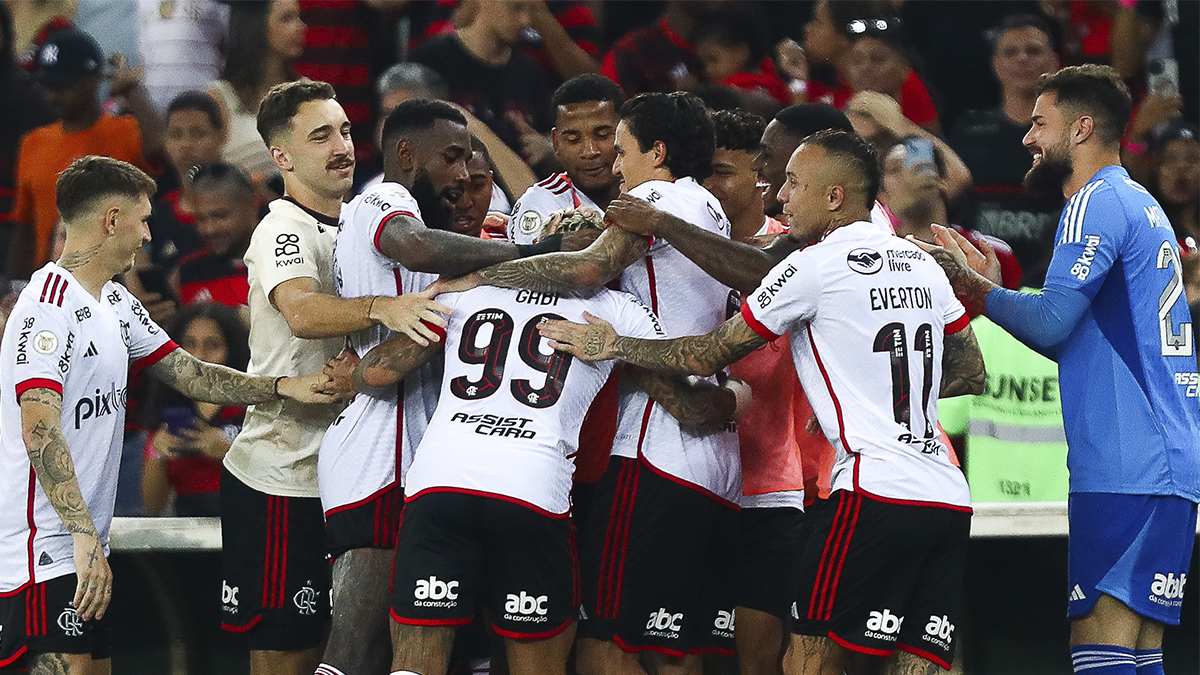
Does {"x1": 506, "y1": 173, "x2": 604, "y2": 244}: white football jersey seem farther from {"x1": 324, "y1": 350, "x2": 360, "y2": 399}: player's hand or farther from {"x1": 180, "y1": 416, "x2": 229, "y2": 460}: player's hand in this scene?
{"x1": 180, "y1": 416, "x2": 229, "y2": 460}: player's hand

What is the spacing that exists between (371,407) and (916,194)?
11.1 ft

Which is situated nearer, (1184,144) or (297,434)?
(297,434)

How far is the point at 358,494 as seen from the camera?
4.98 m

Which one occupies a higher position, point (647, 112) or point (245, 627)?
point (647, 112)

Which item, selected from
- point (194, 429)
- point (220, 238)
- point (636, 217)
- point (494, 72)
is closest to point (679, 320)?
point (636, 217)

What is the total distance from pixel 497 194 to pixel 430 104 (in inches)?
65.7

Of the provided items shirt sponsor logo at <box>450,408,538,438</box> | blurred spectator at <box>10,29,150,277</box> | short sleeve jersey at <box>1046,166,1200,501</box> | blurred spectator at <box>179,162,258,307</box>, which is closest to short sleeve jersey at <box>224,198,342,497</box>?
shirt sponsor logo at <box>450,408,538,438</box>

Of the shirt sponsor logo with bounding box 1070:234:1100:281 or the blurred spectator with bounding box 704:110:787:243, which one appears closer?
the shirt sponsor logo with bounding box 1070:234:1100:281

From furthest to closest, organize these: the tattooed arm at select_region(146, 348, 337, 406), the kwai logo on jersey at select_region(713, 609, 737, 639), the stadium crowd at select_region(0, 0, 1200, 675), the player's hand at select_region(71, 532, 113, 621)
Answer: the kwai logo on jersey at select_region(713, 609, 737, 639), the tattooed arm at select_region(146, 348, 337, 406), the player's hand at select_region(71, 532, 113, 621), the stadium crowd at select_region(0, 0, 1200, 675)

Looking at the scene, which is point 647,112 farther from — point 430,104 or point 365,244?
point 365,244

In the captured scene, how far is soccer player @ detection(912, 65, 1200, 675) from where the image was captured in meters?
4.93

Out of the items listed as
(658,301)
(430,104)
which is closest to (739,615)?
(658,301)

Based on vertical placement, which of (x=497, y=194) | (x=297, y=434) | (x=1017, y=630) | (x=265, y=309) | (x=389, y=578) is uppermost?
(x=497, y=194)

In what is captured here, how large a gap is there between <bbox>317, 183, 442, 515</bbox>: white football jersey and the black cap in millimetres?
4108
